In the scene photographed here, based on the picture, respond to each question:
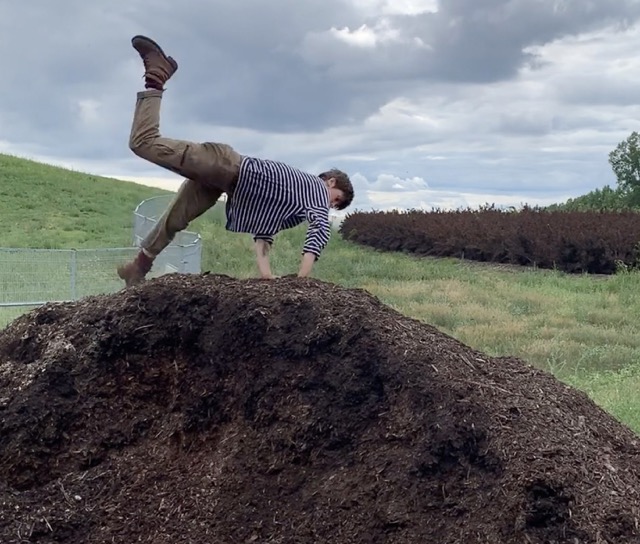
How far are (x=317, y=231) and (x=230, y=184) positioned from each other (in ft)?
2.03

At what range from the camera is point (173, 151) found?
16.7ft

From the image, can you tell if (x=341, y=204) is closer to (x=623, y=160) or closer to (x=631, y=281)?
(x=631, y=281)

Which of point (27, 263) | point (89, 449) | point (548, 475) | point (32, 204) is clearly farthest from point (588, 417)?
point (32, 204)

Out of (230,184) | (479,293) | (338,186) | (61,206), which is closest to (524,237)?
(479,293)

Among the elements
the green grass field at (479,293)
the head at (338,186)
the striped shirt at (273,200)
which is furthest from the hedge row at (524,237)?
the striped shirt at (273,200)

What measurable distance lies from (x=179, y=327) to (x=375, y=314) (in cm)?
86

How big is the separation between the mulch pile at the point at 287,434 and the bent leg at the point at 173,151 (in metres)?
1.14

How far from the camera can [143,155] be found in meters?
5.16

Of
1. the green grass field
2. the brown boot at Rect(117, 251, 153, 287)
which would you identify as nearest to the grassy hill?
the green grass field

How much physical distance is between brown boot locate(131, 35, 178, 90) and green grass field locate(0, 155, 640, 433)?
138 inches

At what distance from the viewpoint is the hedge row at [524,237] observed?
1561 cm

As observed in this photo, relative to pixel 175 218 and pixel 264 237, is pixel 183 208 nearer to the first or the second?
pixel 175 218

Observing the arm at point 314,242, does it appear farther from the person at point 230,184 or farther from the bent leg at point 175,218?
the bent leg at point 175,218

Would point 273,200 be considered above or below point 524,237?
above
